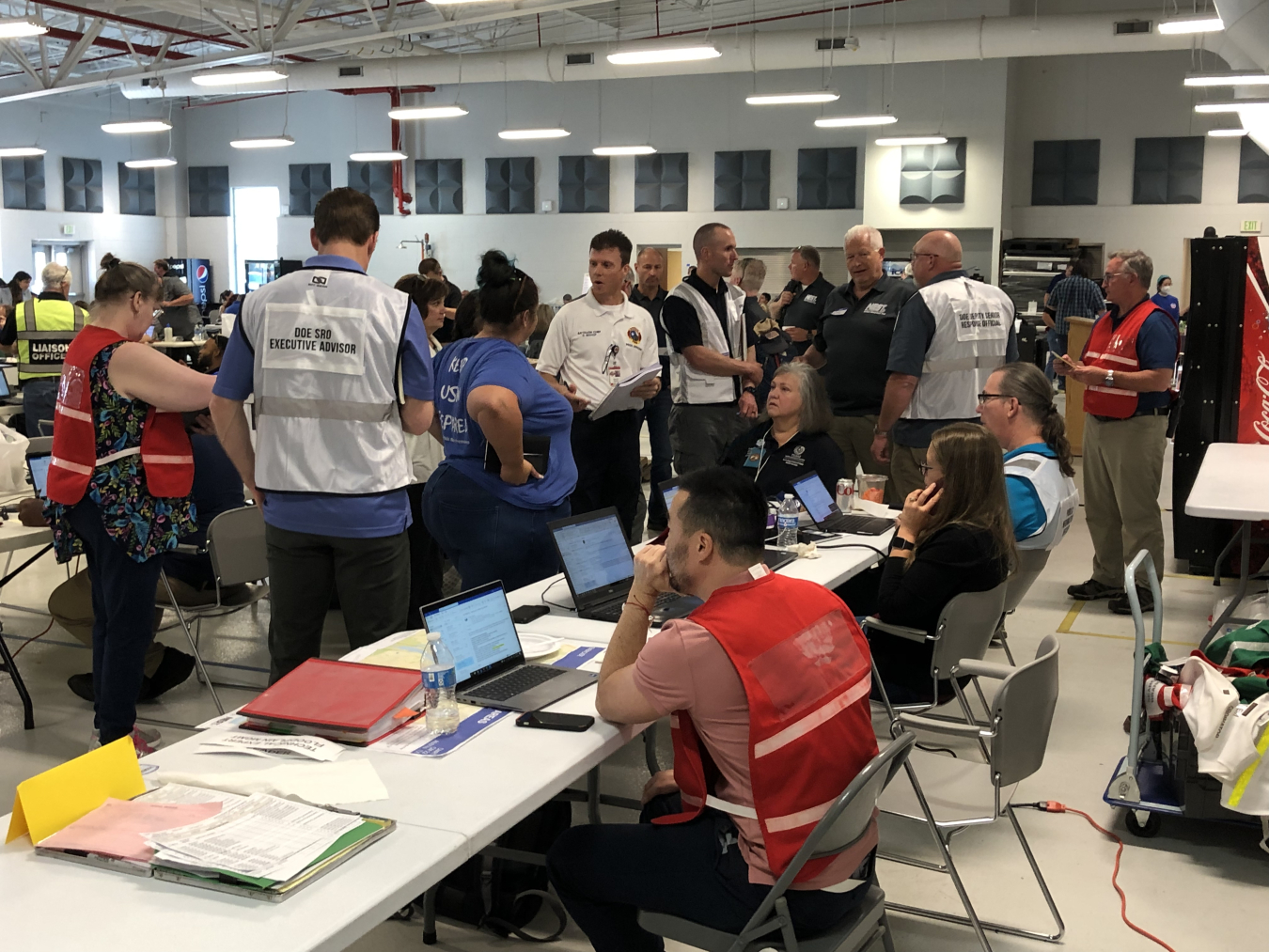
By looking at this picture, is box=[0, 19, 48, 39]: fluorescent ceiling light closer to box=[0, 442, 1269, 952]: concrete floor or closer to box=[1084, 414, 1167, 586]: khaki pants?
box=[0, 442, 1269, 952]: concrete floor

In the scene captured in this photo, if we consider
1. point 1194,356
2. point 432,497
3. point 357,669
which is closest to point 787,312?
point 1194,356

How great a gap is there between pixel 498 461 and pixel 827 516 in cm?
155

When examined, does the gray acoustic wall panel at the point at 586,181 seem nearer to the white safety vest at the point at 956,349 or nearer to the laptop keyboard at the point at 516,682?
the white safety vest at the point at 956,349

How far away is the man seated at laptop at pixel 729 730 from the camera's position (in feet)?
6.52

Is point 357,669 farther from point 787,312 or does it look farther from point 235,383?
point 787,312

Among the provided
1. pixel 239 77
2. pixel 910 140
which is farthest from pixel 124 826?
pixel 910 140

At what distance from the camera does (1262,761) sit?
3.13m

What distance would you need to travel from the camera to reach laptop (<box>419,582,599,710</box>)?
2.43m

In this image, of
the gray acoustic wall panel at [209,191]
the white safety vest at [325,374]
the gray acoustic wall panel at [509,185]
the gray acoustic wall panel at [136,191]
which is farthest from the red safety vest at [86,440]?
the gray acoustic wall panel at [136,191]

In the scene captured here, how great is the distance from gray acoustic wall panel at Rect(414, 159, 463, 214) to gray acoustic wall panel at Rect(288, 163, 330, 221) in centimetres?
188

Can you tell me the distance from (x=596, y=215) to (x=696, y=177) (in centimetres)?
171

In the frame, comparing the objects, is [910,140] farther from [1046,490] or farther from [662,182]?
[1046,490]

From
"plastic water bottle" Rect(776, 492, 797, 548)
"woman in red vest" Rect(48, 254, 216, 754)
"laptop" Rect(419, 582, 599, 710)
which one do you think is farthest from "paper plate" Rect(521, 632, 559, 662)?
"plastic water bottle" Rect(776, 492, 797, 548)

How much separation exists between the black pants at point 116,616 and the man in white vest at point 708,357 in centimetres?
271
